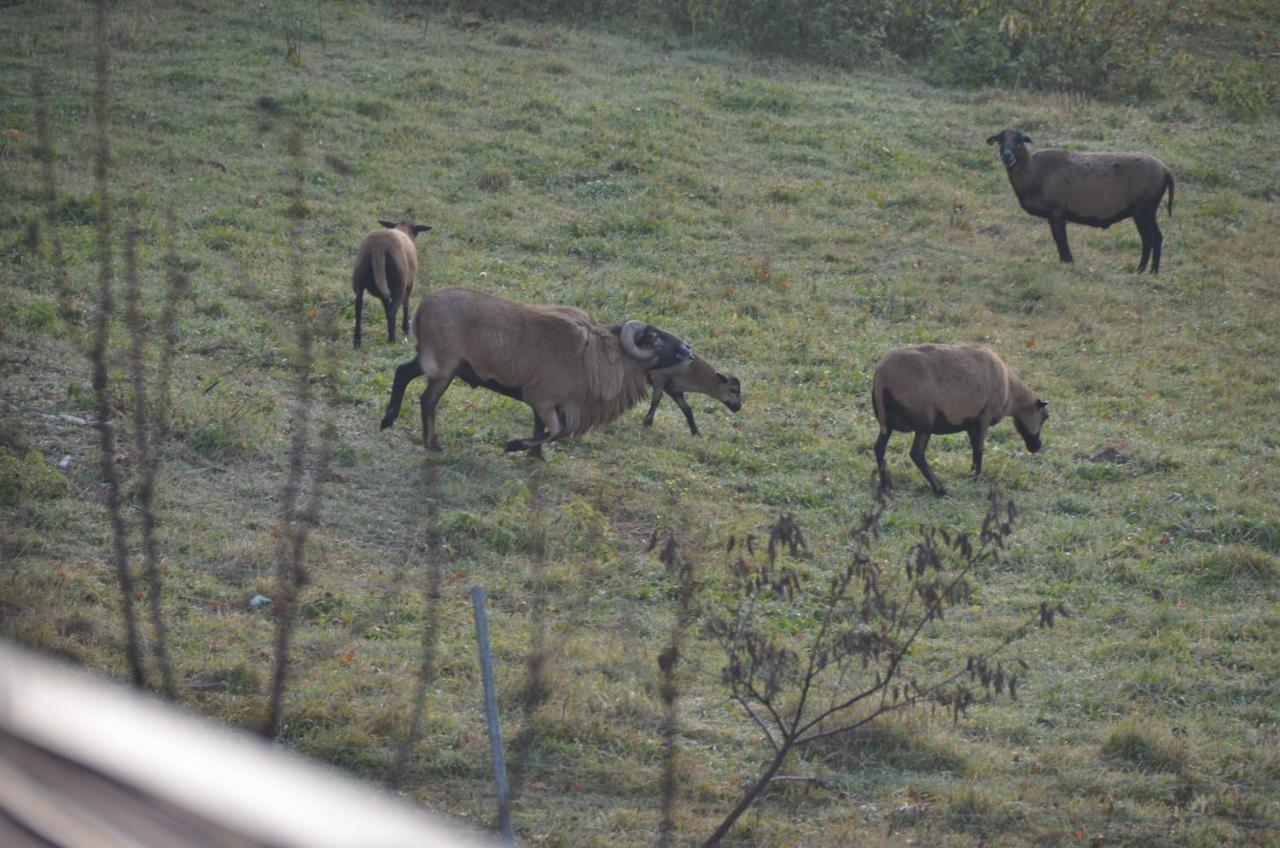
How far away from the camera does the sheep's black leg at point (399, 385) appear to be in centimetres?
1123

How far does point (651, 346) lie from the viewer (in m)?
11.8

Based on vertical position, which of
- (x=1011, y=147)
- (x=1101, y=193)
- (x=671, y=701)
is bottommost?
(x=671, y=701)

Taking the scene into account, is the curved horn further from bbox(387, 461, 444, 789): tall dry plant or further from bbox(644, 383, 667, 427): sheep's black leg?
bbox(387, 461, 444, 789): tall dry plant

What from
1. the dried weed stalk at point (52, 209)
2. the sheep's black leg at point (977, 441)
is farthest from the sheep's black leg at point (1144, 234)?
the dried weed stalk at point (52, 209)

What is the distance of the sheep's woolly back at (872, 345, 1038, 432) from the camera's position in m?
11.2

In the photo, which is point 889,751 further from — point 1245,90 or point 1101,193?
point 1245,90

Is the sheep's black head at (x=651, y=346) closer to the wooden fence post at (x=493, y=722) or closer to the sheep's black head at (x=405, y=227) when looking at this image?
the sheep's black head at (x=405, y=227)

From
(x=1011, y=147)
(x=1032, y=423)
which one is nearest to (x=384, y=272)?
(x=1032, y=423)

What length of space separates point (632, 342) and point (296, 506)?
3.29 meters

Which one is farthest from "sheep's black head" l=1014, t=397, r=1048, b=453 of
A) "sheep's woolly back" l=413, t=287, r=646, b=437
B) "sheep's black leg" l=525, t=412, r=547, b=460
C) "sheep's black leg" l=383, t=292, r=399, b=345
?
"sheep's black leg" l=383, t=292, r=399, b=345

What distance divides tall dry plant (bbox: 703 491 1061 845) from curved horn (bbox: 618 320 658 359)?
2448 mm

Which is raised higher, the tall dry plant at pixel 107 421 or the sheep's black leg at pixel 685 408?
the tall dry plant at pixel 107 421

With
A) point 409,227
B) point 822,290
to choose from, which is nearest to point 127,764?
point 409,227

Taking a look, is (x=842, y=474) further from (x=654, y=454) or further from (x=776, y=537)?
(x=776, y=537)
